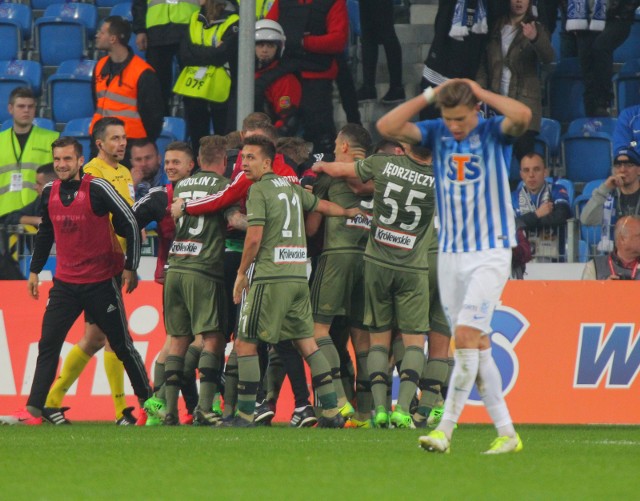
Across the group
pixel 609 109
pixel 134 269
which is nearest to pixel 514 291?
pixel 134 269

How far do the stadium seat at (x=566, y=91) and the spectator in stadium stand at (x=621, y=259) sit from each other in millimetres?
4757

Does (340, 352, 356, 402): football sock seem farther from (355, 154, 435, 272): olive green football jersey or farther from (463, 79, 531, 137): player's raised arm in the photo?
(463, 79, 531, 137): player's raised arm

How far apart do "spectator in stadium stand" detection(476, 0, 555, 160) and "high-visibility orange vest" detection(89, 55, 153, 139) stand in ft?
12.0

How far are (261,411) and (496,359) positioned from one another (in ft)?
7.28

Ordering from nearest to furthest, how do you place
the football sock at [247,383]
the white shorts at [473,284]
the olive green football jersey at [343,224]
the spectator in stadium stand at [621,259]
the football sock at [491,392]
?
the white shorts at [473,284] → the football sock at [491,392] → the football sock at [247,383] → the olive green football jersey at [343,224] → the spectator in stadium stand at [621,259]

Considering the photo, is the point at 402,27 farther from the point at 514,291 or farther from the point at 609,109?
the point at 514,291

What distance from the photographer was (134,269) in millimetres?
10289

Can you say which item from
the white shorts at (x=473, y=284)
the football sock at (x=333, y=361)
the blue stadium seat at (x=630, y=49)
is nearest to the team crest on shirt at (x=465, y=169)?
the white shorts at (x=473, y=284)

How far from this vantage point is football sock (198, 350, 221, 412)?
33.1 feet

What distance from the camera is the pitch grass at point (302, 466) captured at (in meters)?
5.81

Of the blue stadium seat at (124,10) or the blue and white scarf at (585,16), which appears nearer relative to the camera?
the blue and white scarf at (585,16)

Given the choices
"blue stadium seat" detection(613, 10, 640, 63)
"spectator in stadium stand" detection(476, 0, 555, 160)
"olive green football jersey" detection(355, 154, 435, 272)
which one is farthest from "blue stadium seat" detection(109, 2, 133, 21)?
"olive green football jersey" detection(355, 154, 435, 272)

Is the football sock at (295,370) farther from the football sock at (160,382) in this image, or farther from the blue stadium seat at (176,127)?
the blue stadium seat at (176,127)

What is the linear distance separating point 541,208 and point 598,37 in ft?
11.5
